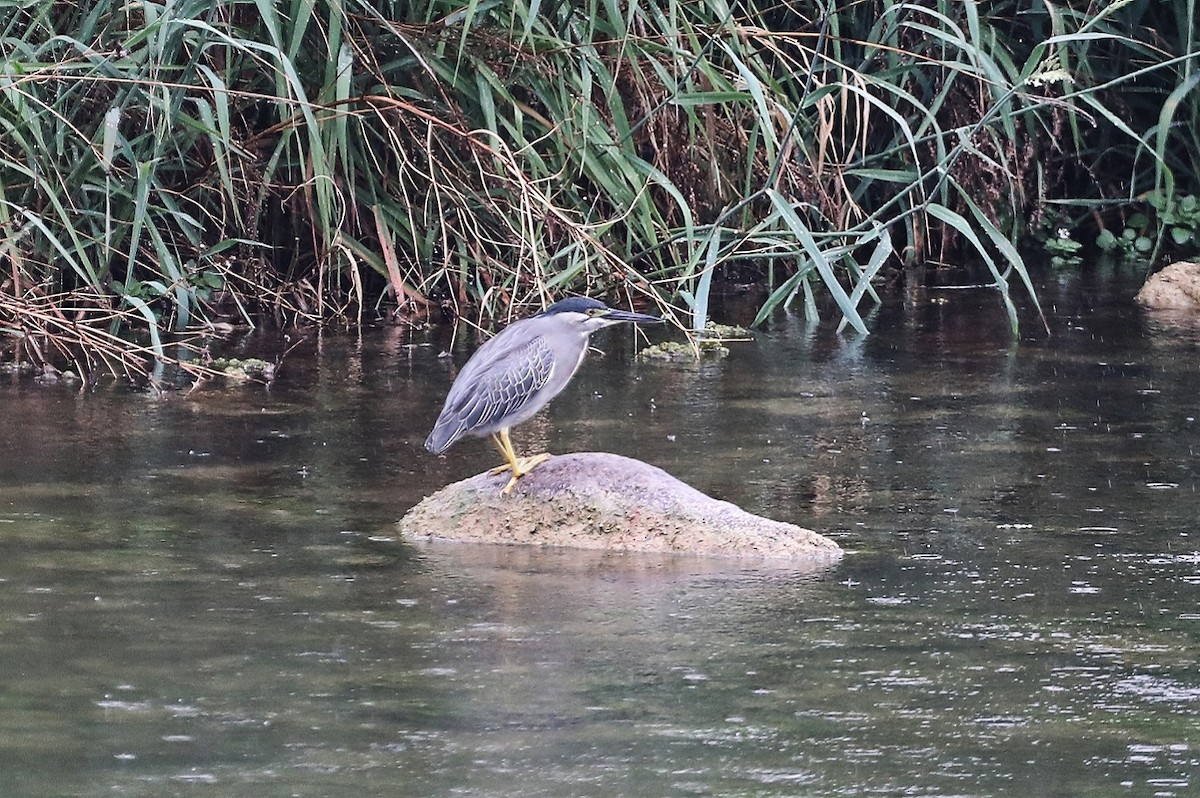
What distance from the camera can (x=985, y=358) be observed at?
705cm

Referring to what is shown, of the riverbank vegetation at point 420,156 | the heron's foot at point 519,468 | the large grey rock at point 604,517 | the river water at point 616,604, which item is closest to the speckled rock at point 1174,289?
the riverbank vegetation at point 420,156

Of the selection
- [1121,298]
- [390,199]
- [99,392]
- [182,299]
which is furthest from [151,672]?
[1121,298]

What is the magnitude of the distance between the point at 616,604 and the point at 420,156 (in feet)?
11.4

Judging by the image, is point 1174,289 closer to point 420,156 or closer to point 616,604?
point 420,156

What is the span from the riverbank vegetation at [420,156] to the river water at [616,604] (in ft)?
1.84

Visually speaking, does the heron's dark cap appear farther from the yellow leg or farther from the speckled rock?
the speckled rock

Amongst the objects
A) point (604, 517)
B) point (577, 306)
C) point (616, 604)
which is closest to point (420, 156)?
point (577, 306)

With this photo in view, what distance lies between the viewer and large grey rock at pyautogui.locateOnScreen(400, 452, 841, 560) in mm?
4438

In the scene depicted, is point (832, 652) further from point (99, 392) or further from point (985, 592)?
point (99, 392)

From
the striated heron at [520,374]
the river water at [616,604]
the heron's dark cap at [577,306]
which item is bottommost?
the river water at [616,604]

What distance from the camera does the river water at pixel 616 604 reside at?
121 inches

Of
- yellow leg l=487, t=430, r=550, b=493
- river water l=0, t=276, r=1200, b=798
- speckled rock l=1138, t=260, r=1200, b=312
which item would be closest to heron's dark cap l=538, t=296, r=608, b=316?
yellow leg l=487, t=430, r=550, b=493

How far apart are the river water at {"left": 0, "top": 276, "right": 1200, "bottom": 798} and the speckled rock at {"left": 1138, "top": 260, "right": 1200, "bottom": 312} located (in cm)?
157

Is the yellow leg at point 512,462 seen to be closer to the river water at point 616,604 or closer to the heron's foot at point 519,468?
the heron's foot at point 519,468
